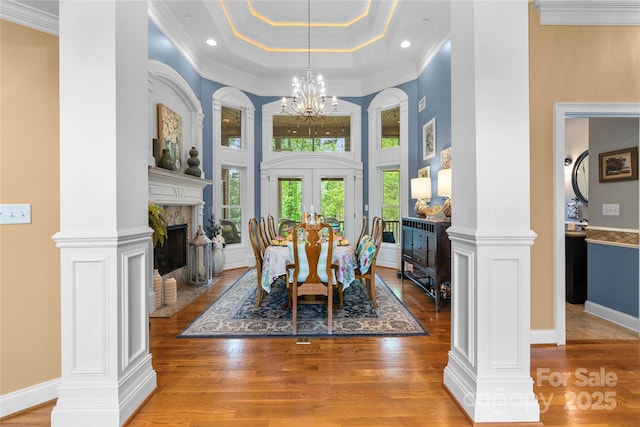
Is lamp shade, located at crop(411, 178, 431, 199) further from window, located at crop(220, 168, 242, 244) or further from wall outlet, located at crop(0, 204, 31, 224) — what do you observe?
wall outlet, located at crop(0, 204, 31, 224)

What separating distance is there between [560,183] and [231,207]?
5065mm

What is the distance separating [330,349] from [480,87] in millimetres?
2170

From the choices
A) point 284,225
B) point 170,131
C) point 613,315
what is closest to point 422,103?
point 284,225

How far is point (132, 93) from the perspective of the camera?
176 cm

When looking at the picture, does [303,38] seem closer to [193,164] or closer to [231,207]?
[193,164]

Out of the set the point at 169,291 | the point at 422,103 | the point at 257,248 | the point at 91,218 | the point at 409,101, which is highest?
the point at 409,101

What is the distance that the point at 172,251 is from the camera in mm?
4352

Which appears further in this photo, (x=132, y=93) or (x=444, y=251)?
(x=444, y=251)

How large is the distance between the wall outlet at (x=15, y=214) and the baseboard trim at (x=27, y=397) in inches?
40.5

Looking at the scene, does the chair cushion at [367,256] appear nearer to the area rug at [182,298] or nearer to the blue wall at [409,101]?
the blue wall at [409,101]

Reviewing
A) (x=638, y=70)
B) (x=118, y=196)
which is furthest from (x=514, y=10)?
(x=118, y=196)

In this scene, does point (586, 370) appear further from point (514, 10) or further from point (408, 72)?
point (408, 72)

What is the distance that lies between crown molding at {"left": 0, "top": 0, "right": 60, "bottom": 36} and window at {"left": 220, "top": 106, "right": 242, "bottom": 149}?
3.83 meters

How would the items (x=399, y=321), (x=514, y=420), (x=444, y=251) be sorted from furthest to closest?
(x=444, y=251)
(x=399, y=321)
(x=514, y=420)
